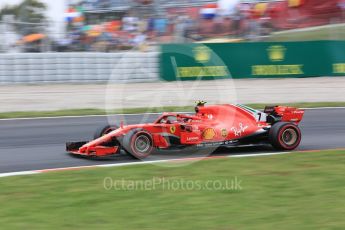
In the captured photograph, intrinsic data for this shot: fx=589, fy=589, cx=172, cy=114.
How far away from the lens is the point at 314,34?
68.4 ft

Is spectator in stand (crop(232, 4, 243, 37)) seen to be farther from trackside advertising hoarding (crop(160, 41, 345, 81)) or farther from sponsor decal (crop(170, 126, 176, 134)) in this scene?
sponsor decal (crop(170, 126, 176, 134))

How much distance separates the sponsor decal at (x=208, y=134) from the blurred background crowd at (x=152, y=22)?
11.7 metres

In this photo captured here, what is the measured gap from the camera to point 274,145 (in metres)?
8.43

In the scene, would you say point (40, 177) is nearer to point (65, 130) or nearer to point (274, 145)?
point (274, 145)

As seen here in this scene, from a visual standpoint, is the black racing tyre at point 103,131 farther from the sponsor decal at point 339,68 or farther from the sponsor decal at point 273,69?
the sponsor decal at point 339,68

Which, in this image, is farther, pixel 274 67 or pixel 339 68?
pixel 339 68

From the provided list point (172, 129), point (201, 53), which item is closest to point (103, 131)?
point (172, 129)

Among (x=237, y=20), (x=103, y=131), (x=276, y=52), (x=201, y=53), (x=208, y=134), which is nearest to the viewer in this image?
(x=208, y=134)

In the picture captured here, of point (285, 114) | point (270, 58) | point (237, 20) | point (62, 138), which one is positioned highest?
point (237, 20)

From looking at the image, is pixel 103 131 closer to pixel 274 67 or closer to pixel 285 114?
pixel 285 114

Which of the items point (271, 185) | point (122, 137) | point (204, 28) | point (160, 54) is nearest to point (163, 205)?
point (271, 185)

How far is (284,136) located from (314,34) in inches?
519

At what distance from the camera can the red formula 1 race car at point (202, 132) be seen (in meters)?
7.86

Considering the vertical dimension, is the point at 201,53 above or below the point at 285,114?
above
